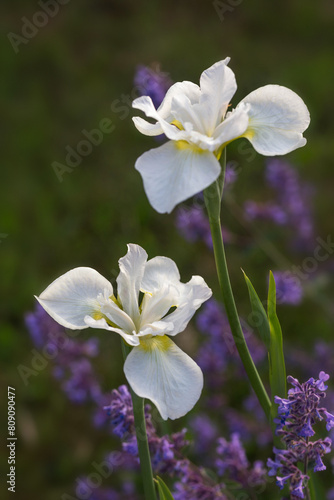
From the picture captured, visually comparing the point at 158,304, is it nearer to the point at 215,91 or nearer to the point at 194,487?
the point at 215,91

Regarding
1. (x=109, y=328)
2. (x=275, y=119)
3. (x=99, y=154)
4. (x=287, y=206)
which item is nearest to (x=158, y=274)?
(x=109, y=328)

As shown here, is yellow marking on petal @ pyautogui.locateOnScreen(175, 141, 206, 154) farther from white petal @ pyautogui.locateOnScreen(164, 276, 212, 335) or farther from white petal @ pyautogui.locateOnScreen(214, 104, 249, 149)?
white petal @ pyautogui.locateOnScreen(164, 276, 212, 335)

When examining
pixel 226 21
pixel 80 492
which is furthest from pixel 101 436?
pixel 226 21

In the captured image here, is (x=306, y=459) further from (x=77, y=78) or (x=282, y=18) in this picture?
(x=282, y=18)

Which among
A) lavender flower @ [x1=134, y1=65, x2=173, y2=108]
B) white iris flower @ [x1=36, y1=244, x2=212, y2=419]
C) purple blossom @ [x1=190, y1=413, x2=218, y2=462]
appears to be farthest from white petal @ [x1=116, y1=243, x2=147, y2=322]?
purple blossom @ [x1=190, y1=413, x2=218, y2=462]

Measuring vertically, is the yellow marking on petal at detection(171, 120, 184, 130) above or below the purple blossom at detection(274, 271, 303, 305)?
above

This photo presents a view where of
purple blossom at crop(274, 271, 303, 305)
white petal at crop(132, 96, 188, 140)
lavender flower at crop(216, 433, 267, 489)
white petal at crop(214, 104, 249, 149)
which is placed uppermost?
white petal at crop(132, 96, 188, 140)
